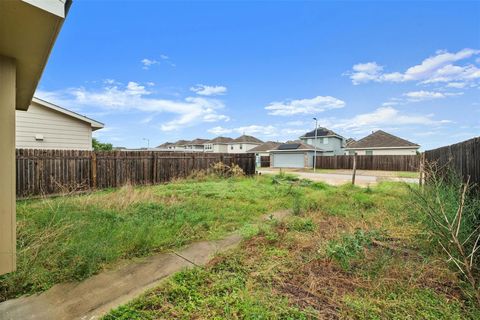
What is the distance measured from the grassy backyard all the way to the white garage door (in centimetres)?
2616

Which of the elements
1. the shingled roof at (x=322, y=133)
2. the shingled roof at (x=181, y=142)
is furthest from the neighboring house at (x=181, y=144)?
the shingled roof at (x=322, y=133)

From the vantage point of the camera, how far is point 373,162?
2433cm

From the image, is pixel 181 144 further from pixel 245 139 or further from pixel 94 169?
pixel 94 169

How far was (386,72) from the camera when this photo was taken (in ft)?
49.3

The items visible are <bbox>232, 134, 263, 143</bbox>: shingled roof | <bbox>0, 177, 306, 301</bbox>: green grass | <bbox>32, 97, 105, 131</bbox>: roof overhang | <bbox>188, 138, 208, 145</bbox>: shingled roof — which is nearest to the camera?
<bbox>0, 177, 306, 301</bbox>: green grass

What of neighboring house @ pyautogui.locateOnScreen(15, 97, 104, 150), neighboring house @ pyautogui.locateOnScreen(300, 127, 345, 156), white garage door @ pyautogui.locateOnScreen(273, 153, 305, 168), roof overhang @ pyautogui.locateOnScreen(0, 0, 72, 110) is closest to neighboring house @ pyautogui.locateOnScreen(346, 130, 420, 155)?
neighboring house @ pyautogui.locateOnScreen(300, 127, 345, 156)

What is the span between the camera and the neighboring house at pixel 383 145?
26.8 metres

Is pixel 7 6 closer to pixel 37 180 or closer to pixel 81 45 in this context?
pixel 37 180

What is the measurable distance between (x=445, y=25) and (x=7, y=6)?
10593mm

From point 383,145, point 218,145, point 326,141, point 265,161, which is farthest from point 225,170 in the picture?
point 218,145

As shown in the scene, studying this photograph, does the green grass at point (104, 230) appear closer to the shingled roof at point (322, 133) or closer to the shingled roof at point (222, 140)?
the shingled roof at point (322, 133)

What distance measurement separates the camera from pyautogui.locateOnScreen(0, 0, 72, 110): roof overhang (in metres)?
1.36

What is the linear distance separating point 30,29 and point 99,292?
7.57 feet

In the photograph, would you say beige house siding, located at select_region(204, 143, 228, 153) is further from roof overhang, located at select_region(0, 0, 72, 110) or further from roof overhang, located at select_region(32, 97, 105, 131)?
roof overhang, located at select_region(0, 0, 72, 110)
